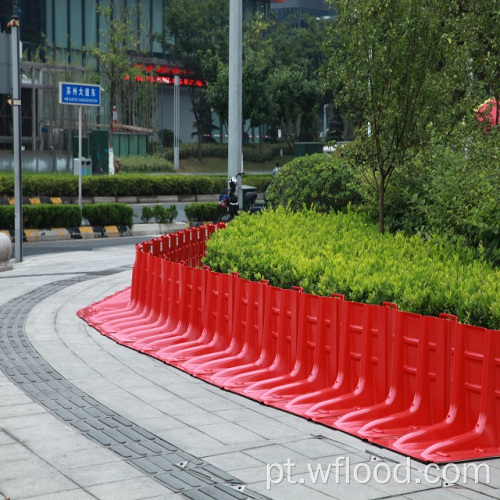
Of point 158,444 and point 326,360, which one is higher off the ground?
point 326,360

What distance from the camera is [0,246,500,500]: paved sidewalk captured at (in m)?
7.37

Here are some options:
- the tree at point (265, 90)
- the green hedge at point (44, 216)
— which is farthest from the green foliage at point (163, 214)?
the tree at point (265, 90)

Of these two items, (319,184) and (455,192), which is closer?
(455,192)

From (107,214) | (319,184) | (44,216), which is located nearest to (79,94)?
(107,214)

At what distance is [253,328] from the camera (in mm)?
12117

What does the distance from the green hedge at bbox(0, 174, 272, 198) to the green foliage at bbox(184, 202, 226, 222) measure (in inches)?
30.0

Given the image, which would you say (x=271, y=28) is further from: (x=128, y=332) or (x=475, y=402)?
(x=475, y=402)

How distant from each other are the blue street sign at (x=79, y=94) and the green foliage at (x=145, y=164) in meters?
26.2

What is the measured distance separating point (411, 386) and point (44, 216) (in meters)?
21.4

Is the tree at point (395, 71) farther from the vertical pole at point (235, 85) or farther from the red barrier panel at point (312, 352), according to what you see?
the red barrier panel at point (312, 352)

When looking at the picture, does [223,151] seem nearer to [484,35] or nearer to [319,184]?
[319,184]

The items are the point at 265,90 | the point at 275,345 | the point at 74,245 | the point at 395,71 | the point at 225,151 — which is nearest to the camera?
the point at 275,345

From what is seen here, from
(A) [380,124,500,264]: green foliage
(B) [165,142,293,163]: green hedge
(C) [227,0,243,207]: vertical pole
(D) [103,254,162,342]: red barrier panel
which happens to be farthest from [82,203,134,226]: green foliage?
(B) [165,142,293,163]: green hedge

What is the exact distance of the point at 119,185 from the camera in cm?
4156
